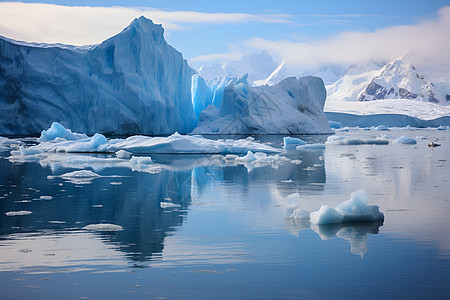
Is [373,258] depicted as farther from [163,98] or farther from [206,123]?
[206,123]

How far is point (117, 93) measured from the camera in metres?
30.3

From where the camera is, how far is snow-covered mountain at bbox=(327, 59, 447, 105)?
394 ft

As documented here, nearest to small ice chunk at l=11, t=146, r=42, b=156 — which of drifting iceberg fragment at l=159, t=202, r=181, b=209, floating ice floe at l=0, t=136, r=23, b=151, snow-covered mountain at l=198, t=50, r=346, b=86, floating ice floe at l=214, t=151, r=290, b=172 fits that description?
floating ice floe at l=0, t=136, r=23, b=151

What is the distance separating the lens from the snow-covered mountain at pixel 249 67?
168250 mm

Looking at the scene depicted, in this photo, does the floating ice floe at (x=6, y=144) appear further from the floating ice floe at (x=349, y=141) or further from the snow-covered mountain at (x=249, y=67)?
A: the snow-covered mountain at (x=249, y=67)

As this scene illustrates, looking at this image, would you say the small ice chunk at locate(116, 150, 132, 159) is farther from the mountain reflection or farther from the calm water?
the calm water

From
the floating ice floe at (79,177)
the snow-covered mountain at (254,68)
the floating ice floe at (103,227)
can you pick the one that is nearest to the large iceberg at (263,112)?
the floating ice floe at (79,177)

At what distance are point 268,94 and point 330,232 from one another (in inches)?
1235

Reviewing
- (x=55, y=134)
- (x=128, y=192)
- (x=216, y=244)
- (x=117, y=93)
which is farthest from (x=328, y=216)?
(x=117, y=93)

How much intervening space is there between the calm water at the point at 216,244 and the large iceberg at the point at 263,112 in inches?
1016

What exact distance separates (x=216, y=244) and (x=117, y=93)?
86.8 ft

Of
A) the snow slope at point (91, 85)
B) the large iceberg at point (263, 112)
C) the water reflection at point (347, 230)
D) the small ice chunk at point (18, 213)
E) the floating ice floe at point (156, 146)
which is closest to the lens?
the water reflection at point (347, 230)

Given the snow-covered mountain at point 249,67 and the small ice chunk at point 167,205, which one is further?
the snow-covered mountain at point 249,67

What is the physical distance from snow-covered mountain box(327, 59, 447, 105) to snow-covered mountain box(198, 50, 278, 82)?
34.2 meters
